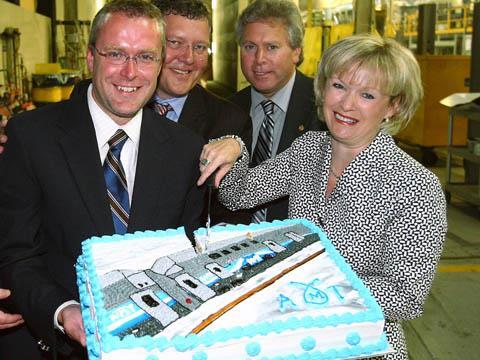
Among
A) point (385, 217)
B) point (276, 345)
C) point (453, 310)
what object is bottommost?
point (453, 310)

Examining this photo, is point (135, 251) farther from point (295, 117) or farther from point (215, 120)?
point (295, 117)

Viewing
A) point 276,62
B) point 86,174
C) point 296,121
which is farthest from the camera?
point 276,62

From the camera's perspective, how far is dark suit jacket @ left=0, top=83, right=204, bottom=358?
1781 millimetres

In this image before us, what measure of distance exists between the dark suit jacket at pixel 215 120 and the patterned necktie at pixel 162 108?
81mm

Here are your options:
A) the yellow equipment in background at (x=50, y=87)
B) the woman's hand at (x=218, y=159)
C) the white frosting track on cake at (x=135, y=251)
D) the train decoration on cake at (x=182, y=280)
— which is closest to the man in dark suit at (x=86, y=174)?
the woman's hand at (x=218, y=159)

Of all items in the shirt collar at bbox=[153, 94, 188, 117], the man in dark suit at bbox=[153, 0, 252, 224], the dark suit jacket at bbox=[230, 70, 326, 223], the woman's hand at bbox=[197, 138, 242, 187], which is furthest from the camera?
the dark suit jacket at bbox=[230, 70, 326, 223]

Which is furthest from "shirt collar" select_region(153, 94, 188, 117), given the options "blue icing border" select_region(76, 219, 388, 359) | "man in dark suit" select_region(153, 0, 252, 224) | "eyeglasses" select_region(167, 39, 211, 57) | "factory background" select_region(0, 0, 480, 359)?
"factory background" select_region(0, 0, 480, 359)

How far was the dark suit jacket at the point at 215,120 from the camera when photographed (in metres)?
2.64

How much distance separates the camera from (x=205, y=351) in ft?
3.67

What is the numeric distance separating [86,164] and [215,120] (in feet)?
3.10

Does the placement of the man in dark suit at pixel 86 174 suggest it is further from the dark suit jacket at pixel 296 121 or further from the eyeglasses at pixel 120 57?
the dark suit jacket at pixel 296 121

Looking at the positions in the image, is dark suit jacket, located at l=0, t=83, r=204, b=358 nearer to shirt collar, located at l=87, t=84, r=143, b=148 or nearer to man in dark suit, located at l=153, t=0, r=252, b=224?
shirt collar, located at l=87, t=84, r=143, b=148

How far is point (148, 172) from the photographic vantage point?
6.37 feet

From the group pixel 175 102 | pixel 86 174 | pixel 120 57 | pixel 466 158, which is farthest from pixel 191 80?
pixel 466 158
